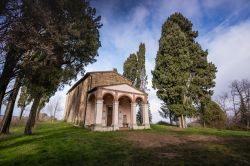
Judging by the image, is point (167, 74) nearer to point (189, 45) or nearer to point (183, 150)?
point (189, 45)

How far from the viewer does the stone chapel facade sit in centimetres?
2309

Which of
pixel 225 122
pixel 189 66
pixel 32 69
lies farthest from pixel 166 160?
pixel 225 122

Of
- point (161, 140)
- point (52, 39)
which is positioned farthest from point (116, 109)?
point (52, 39)

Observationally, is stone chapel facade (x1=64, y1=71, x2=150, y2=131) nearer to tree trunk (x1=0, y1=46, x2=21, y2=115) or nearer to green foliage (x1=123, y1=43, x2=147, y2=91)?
green foliage (x1=123, y1=43, x2=147, y2=91)

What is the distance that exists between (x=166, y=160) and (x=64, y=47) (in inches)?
390

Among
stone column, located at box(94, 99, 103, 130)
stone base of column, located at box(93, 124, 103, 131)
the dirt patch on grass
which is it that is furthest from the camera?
stone column, located at box(94, 99, 103, 130)

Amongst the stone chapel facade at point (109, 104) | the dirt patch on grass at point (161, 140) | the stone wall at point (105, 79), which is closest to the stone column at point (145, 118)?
the stone chapel facade at point (109, 104)

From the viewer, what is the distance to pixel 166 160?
8.95 metres

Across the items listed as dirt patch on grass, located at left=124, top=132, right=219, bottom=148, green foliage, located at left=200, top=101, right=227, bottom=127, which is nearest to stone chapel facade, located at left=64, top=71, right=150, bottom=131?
dirt patch on grass, located at left=124, top=132, right=219, bottom=148

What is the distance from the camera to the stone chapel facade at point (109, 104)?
23094 mm

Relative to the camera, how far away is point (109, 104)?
2816 centimetres

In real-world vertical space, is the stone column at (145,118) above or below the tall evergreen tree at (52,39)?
below

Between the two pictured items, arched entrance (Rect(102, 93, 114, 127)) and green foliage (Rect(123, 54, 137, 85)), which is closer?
arched entrance (Rect(102, 93, 114, 127))

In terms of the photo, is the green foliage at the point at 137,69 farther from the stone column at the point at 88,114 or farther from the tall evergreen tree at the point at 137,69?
the stone column at the point at 88,114
